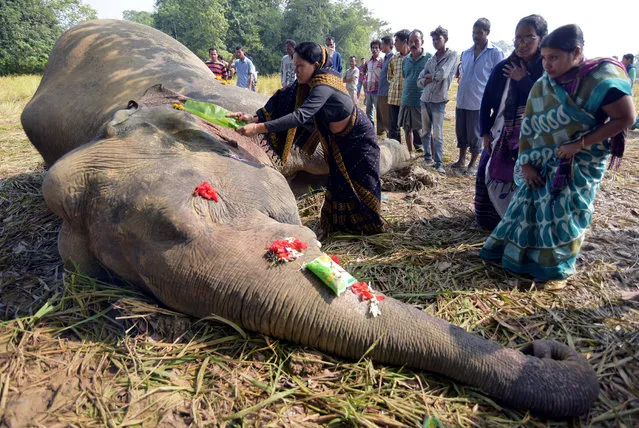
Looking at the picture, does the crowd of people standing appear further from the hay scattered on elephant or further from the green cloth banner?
the hay scattered on elephant

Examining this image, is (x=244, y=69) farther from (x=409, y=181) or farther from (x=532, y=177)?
(x=532, y=177)

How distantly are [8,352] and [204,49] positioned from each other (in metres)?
37.0

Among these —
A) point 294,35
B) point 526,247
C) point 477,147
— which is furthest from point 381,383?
point 294,35

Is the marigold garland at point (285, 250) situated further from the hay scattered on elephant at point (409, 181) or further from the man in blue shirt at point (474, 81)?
the man in blue shirt at point (474, 81)

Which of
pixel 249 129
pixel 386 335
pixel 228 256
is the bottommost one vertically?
pixel 386 335

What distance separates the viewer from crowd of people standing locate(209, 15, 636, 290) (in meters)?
2.57

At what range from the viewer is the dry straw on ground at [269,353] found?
1.77 meters

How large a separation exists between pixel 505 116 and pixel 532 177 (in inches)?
29.2

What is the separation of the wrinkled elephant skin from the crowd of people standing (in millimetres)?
768

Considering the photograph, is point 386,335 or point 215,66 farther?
point 215,66

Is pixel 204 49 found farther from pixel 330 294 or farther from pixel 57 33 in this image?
pixel 330 294

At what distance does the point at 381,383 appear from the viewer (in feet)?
6.15

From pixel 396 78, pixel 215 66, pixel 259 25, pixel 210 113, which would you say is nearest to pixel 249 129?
pixel 210 113

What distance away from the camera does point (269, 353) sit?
2.03 meters
